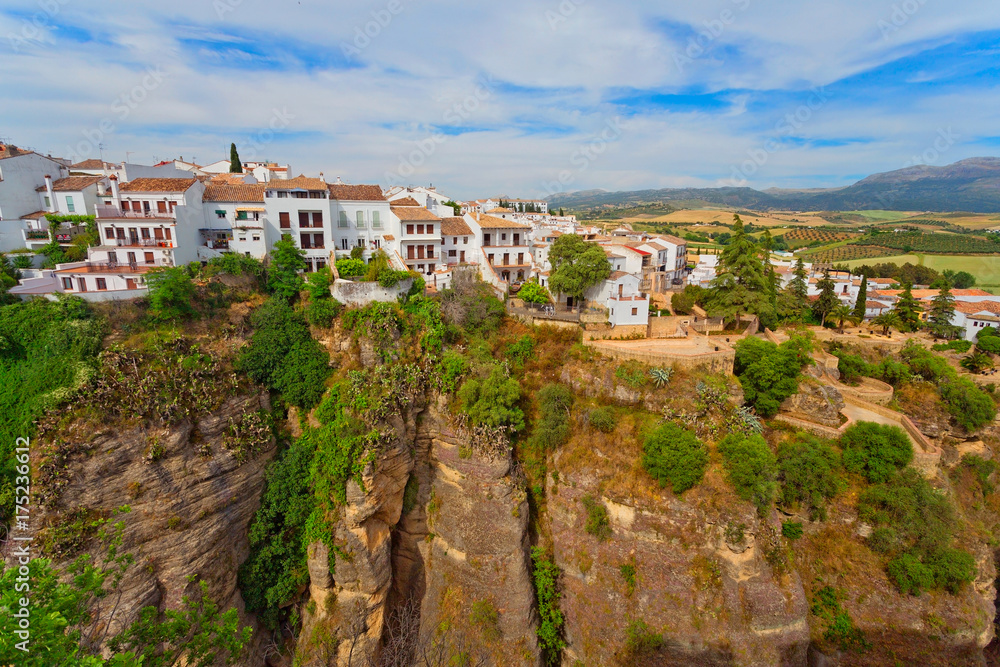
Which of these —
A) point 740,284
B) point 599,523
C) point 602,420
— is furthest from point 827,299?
point 599,523

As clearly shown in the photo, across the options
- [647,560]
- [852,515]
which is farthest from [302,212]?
[852,515]

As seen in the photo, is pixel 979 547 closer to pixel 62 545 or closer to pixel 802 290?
→ pixel 802 290

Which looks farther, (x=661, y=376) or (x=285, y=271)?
(x=285, y=271)

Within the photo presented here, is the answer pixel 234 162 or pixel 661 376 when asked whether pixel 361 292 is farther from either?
pixel 234 162

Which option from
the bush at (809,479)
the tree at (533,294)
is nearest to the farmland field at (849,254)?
the bush at (809,479)

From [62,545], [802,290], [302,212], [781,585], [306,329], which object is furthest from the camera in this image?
[802,290]
